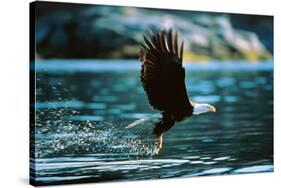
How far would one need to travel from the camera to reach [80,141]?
18.3 ft

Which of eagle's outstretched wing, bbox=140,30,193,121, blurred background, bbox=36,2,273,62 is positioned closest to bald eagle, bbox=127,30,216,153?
eagle's outstretched wing, bbox=140,30,193,121

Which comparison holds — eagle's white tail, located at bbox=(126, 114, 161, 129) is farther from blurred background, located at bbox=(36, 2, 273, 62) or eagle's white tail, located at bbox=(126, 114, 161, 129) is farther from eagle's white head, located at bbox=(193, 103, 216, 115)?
blurred background, located at bbox=(36, 2, 273, 62)

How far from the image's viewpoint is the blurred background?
5488mm

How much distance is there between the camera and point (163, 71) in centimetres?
578

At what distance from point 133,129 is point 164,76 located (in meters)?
0.48

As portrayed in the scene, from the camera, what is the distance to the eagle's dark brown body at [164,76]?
227 inches

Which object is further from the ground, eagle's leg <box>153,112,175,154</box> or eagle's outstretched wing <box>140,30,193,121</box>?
eagle's outstretched wing <box>140,30,193,121</box>

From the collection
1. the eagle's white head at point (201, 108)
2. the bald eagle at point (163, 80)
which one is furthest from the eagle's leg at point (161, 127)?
the eagle's white head at point (201, 108)

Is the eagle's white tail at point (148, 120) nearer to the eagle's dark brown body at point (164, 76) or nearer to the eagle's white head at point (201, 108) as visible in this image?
the eagle's dark brown body at point (164, 76)

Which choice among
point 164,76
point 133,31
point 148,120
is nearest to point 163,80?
point 164,76

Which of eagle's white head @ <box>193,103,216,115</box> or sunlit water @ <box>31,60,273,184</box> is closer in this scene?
sunlit water @ <box>31,60,273,184</box>

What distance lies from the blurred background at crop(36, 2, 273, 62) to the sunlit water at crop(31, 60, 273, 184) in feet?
0.29

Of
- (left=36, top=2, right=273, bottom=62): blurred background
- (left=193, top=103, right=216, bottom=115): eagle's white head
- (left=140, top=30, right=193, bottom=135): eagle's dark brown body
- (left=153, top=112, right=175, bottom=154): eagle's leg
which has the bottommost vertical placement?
(left=153, top=112, right=175, bottom=154): eagle's leg

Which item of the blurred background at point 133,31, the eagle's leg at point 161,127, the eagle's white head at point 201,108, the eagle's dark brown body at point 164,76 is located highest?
the blurred background at point 133,31
